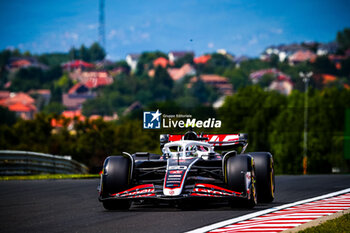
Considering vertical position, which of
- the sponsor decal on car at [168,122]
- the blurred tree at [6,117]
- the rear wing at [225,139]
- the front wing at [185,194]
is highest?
the blurred tree at [6,117]

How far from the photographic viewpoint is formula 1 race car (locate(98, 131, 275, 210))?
14.5 m

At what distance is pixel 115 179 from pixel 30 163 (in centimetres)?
1837

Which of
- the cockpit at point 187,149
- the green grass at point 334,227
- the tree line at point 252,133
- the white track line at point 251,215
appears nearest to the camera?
the green grass at point 334,227

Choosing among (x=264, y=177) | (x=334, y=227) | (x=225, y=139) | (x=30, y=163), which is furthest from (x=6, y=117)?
(x=334, y=227)

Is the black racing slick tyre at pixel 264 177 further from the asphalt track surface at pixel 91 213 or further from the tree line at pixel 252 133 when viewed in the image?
the tree line at pixel 252 133

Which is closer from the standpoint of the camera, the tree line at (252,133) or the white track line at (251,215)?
the white track line at (251,215)

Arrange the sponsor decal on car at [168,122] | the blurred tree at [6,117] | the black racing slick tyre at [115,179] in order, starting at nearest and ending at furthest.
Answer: the black racing slick tyre at [115,179]
the sponsor decal on car at [168,122]
the blurred tree at [6,117]

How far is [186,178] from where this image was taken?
14641 millimetres

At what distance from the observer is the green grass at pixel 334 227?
36.9 feet

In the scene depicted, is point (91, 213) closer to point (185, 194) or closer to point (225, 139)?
point (185, 194)
